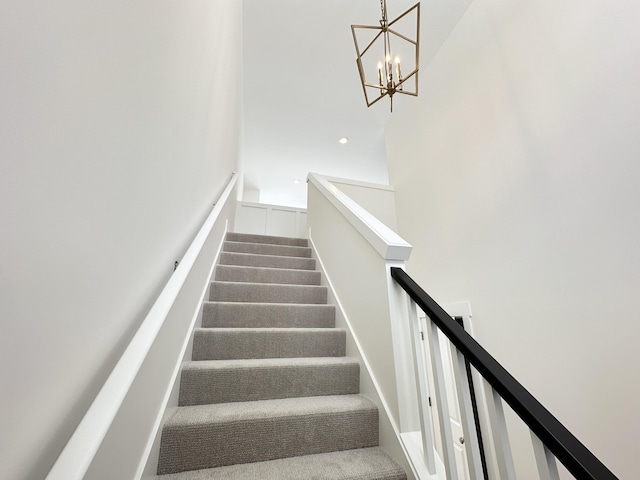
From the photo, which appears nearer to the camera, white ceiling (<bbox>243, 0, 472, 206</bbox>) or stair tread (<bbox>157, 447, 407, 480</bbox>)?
stair tread (<bbox>157, 447, 407, 480</bbox>)

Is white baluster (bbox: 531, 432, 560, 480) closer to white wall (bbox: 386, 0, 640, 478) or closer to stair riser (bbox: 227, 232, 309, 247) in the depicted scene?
white wall (bbox: 386, 0, 640, 478)

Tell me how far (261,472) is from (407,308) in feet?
2.82

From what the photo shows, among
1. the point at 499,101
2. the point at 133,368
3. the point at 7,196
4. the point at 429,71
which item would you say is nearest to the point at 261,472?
the point at 133,368

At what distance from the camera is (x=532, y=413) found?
71cm

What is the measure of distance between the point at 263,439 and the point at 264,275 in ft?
4.61

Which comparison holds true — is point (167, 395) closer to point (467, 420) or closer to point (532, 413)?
point (467, 420)

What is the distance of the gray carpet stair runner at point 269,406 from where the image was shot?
1.09 meters

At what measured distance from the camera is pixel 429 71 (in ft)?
11.2

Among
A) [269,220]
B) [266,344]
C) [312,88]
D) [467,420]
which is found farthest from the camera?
[269,220]

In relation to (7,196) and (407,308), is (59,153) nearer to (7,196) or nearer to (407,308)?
(7,196)

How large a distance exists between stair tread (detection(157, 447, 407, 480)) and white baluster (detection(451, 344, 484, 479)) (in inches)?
13.0

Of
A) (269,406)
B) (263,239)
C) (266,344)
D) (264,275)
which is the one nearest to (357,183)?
(263,239)

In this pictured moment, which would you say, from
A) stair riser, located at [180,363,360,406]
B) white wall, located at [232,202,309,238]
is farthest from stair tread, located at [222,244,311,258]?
stair riser, located at [180,363,360,406]

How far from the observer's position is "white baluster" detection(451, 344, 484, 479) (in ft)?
2.89
